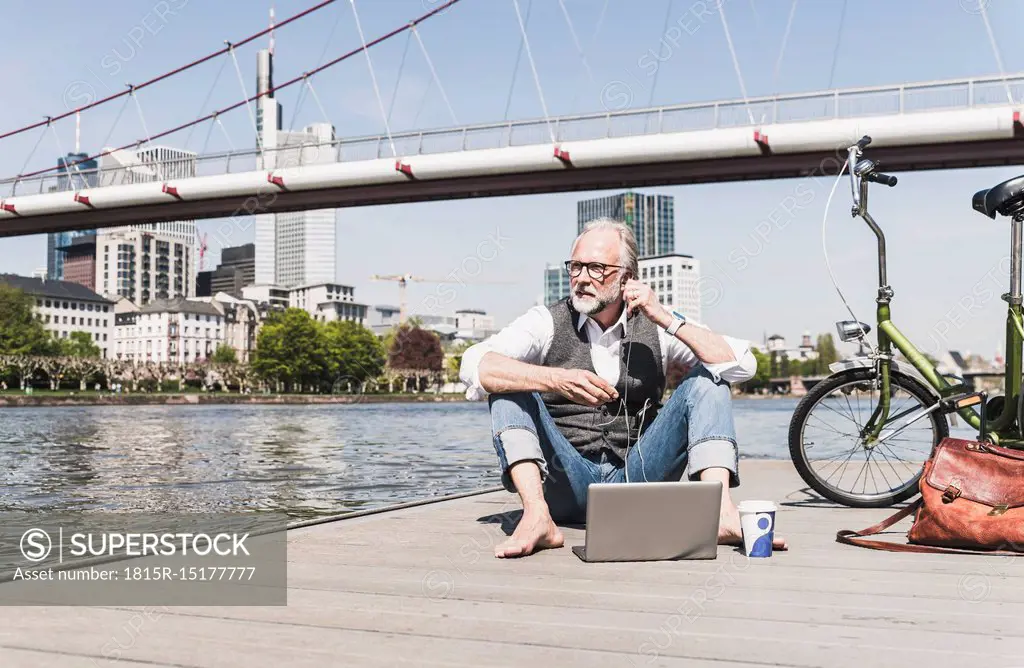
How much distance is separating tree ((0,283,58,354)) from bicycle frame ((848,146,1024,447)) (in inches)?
2794

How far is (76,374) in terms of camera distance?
6438cm

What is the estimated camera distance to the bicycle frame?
3.32 m

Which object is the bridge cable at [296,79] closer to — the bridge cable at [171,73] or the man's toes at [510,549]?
the bridge cable at [171,73]

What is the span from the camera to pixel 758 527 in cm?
262

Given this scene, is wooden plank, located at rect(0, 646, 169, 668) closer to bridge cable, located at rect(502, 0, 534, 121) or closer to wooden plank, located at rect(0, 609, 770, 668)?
wooden plank, located at rect(0, 609, 770, 668)

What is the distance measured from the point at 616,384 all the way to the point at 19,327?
2940 inches

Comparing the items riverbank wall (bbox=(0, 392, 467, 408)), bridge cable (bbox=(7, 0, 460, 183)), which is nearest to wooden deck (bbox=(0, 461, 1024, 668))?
bridge cable (bbox=(7, 0, 460, 183))

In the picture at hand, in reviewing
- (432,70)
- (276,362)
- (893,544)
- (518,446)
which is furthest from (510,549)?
(276,362)

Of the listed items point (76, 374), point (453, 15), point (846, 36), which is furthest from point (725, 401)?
point (76, 374)

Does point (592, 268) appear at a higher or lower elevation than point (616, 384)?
higher

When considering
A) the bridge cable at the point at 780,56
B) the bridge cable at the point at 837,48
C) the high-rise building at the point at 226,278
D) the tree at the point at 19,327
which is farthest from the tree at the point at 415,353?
the high-rise building at the point at 226,278

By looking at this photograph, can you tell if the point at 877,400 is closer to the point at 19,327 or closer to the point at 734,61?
the point at 734,61

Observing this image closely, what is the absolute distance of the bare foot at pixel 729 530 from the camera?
2771 millimetres

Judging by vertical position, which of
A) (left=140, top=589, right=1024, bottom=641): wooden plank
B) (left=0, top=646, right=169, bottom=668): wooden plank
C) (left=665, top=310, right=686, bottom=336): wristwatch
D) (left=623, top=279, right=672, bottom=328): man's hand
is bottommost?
(left=140, top=589, right=1024, bottom=641): wooden plank
